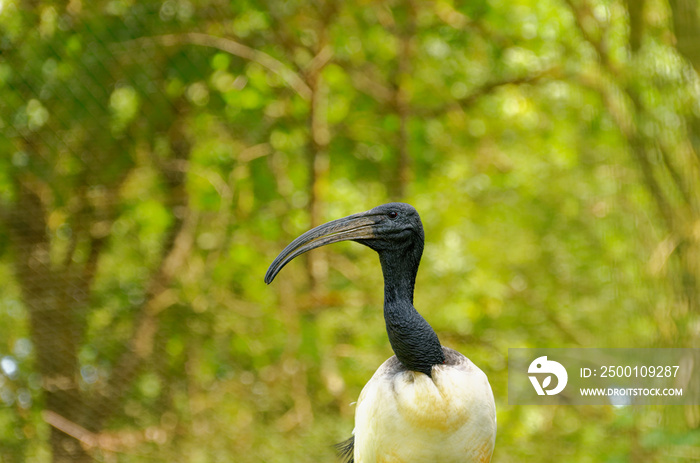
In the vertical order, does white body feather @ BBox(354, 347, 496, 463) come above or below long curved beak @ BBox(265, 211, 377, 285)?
below

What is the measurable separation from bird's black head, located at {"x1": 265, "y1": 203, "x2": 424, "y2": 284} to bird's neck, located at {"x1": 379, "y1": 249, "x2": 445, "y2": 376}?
0.02 metres

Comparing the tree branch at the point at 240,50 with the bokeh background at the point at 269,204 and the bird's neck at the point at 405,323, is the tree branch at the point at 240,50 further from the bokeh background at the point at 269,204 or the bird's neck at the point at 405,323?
the bird's neck at the point at 405,323

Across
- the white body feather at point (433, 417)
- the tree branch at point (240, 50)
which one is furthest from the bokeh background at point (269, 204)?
the white body feather at point (433, 417)

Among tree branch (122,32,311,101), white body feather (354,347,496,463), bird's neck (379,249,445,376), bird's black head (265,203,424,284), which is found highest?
tree branch (122,32,311,101)

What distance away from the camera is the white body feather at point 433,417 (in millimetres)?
1290

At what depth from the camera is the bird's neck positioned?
1308 millimetres

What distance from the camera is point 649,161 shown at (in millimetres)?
2814

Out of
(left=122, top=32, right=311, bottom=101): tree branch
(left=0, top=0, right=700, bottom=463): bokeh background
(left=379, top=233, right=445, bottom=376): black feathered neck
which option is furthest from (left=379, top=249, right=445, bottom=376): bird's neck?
(left=122, top=32, right=311, bottom=101): tree branch

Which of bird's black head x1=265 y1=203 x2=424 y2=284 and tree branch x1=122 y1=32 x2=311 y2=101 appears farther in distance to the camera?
tree branch x1=122 y1=32 x2=311 y2=101

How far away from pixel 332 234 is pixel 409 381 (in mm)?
304

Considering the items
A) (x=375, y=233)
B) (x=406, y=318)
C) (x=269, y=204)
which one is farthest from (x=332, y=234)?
(x=269, y=204)

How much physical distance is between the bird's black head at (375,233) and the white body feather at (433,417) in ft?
0.76

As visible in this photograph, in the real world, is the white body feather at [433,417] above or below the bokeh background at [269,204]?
below

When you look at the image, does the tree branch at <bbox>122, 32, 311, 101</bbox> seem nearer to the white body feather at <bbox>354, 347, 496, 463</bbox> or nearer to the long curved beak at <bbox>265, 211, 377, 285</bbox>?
the long curved beak at <bbox>265, 211, 377, 285</bbox>
